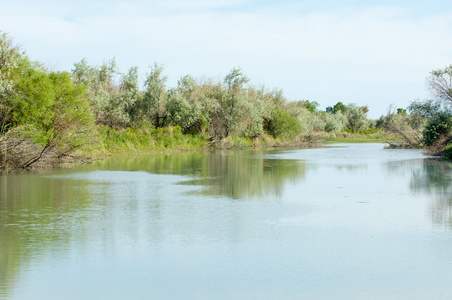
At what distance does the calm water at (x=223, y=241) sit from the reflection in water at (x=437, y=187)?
6 cm

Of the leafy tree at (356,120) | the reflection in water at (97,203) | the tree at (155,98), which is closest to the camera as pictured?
Result: the reflection in water at (97,203)

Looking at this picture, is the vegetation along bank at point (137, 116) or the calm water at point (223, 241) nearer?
the calm water at point (223, 241)

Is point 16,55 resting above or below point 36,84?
above

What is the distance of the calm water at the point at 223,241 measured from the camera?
23.7 feet

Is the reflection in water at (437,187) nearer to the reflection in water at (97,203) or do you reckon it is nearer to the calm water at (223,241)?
the calm water at (223,241)

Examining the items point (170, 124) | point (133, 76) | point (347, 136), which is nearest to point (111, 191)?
point (170, 124)

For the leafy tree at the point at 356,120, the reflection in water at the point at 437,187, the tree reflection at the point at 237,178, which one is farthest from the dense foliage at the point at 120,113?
the leafy tree at the point at 356,120

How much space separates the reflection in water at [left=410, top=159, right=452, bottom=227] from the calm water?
6 centimetres

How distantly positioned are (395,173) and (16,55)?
64.1ft

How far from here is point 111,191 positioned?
55.8 feet

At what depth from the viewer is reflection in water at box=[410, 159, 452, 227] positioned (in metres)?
12.8

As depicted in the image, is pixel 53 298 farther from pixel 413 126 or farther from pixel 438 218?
pixel 413 126

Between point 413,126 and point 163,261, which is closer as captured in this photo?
point 163,261

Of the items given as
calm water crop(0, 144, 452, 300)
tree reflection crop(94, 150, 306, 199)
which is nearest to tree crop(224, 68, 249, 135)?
tree reflection crop(94, 150, 306, 199)
